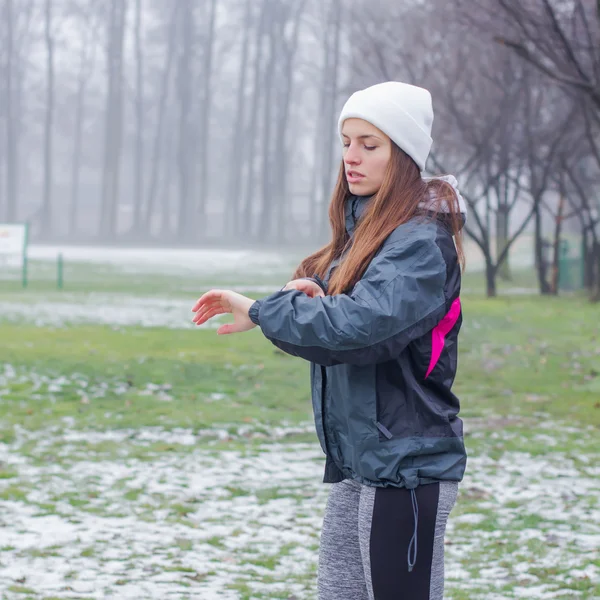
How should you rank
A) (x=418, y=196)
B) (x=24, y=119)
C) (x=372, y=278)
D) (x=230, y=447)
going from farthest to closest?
(x=24, y=119), (x=230, y=447), (x=418, y=196), (x=372, y=278)

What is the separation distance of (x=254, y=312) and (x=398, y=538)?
627 mm

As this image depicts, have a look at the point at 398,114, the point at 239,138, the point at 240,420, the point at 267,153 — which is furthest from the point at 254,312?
the point at 239,138

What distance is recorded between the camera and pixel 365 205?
2.91 m

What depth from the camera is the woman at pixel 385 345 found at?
2.65m

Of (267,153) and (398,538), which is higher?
(267,153)

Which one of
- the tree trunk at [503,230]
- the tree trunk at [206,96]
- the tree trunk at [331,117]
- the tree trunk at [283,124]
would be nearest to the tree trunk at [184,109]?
the tree trunk at [206,96]

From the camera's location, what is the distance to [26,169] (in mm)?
92062

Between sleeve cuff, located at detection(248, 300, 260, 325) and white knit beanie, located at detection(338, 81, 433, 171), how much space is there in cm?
52

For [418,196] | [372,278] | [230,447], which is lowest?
[230,447]

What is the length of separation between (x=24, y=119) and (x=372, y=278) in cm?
8479

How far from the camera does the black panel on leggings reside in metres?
2.78

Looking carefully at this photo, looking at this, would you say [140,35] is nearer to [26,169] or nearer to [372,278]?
[26,169]

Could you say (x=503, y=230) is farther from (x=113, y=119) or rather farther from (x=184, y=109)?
(x=184, y=109)

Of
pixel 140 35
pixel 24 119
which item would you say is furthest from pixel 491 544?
pixel 24 119
